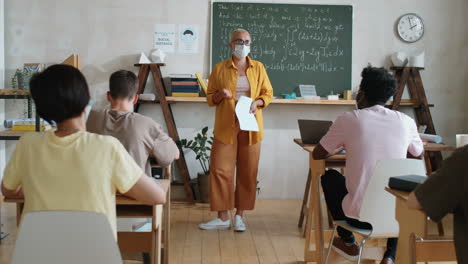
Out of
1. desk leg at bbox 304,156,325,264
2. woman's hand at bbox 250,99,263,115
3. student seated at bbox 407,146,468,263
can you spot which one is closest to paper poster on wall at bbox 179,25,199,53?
woman's hand at bbox 250,99,263,115

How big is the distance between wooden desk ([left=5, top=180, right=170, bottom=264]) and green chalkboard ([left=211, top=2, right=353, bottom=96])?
109 inches

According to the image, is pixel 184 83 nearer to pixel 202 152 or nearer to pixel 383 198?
pixel 202 152

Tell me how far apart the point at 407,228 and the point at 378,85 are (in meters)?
1.08

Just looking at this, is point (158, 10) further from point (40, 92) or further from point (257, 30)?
point (40, 92)

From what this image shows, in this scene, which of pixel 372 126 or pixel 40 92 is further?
pixel 372 126

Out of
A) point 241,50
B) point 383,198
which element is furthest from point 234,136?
point 383,198

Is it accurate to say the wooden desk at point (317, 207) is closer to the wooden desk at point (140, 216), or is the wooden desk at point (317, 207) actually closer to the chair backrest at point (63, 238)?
the wooden desk at point (140, 216)

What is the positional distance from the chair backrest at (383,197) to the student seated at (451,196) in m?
0.89

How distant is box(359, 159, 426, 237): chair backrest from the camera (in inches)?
98.3

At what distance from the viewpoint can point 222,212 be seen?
14.2 ft

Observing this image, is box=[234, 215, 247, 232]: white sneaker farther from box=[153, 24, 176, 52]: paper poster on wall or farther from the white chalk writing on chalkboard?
box=[153, 24, 176, 52]: paper poster on wall

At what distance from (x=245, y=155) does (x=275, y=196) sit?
137 cm

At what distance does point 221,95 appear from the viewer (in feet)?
13.5

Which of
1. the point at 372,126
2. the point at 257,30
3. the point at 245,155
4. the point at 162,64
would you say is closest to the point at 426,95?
the point at 257,30
